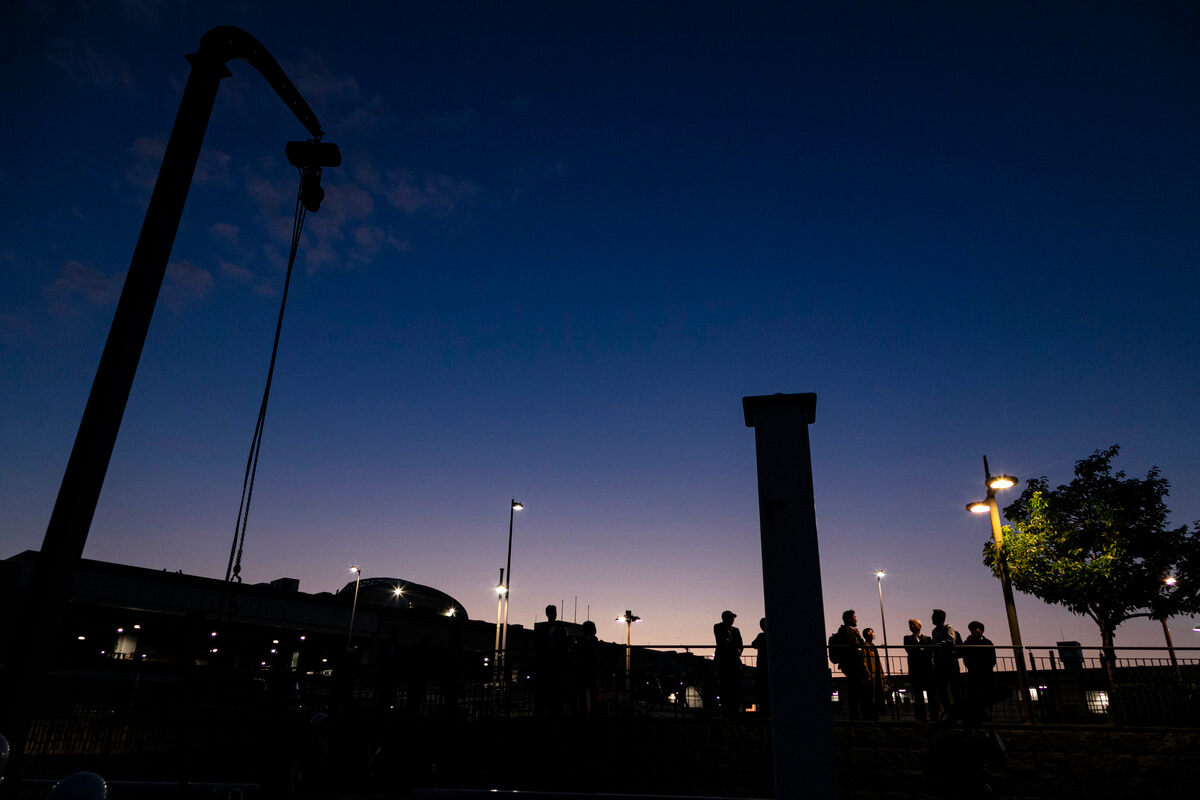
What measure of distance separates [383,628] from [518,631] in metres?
13.7

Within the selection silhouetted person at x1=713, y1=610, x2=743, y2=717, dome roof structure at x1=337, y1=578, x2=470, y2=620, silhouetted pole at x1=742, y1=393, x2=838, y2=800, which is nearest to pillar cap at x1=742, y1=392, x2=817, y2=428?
silhouetted pole at x1=742, y1=393, x2=838, y2=800

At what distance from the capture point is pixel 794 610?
5340 millimetres

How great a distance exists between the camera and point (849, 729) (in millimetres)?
10805

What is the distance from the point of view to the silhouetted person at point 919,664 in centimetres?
1195

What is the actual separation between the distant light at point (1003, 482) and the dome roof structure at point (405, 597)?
164 feet

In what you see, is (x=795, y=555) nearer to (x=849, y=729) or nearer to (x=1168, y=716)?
(x=849, y=729)

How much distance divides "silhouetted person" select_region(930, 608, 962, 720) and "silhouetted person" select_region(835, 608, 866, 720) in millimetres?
1231

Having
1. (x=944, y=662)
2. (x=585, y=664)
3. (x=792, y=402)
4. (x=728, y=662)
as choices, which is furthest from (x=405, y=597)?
(x=792, y=402)

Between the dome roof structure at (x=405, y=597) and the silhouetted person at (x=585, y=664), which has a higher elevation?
the dome roof structure at (x=405, y=597)

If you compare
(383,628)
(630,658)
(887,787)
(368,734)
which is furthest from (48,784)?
(383,628)

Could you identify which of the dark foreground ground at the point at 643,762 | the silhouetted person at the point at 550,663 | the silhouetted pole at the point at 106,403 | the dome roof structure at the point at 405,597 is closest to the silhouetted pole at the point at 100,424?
the silhouetted pole at the point at 106,403

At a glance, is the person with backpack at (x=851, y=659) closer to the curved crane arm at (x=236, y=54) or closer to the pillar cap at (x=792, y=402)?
the pillar cap at (x=792, y=402)

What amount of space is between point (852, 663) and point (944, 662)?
1565 mm

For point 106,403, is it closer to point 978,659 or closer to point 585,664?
point 585,664
